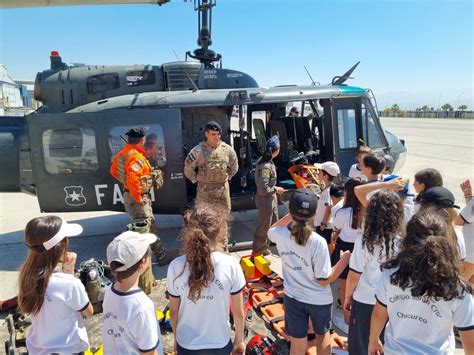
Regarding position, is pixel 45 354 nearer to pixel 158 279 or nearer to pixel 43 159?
pixel 158 279

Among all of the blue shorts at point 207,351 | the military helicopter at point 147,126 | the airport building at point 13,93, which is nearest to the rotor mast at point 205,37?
the military helicopter at point 147,126

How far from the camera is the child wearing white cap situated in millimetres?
1915

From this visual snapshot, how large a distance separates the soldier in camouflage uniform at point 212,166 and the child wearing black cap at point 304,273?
2.31 meters

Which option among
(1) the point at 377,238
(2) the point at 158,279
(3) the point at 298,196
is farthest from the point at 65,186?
(1) the point at 377,238

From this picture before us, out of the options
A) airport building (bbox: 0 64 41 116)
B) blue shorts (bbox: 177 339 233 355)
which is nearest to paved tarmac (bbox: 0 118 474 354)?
blue shorts (bbox: 177 339 233 355)

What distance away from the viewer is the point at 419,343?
190 centimetres

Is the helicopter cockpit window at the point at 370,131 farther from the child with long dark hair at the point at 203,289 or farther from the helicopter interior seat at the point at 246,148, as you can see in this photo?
the child with long dark hair at the point at 203,289

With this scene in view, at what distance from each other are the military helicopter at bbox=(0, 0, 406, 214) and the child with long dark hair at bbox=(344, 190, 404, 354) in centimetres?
348

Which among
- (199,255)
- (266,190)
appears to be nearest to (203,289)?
(199,255)

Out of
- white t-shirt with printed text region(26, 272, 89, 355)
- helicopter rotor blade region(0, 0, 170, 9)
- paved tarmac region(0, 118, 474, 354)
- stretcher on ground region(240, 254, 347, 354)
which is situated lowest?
paved tarmac region(0, 118, 474, 354)

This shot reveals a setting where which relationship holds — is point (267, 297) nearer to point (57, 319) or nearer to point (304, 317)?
point (304, 317)

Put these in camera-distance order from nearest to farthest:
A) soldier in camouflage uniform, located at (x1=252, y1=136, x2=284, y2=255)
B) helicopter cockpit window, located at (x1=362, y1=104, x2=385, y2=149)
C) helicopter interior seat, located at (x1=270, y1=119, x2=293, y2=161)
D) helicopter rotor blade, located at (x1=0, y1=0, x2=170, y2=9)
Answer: soldier in camouflage uniform, located at (x1=252, y1=136, x2=284, y2=255)
helicopter rotor blade, located at (x1=0, y1=0, x2=170, y2=9)
helicopter cockpit window, located at (x1=362, y1=104, x2=385, y2=149)
helicopter interior seat, located at (x1=270, y1=119, x2=293, y2=161)

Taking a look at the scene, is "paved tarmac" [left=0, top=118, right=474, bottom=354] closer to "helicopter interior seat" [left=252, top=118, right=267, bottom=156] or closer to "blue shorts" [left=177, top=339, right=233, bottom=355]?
"helicopter interior seat" [left=252, top=118, right=267, bottom=156]

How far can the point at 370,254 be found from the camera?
101 inches
